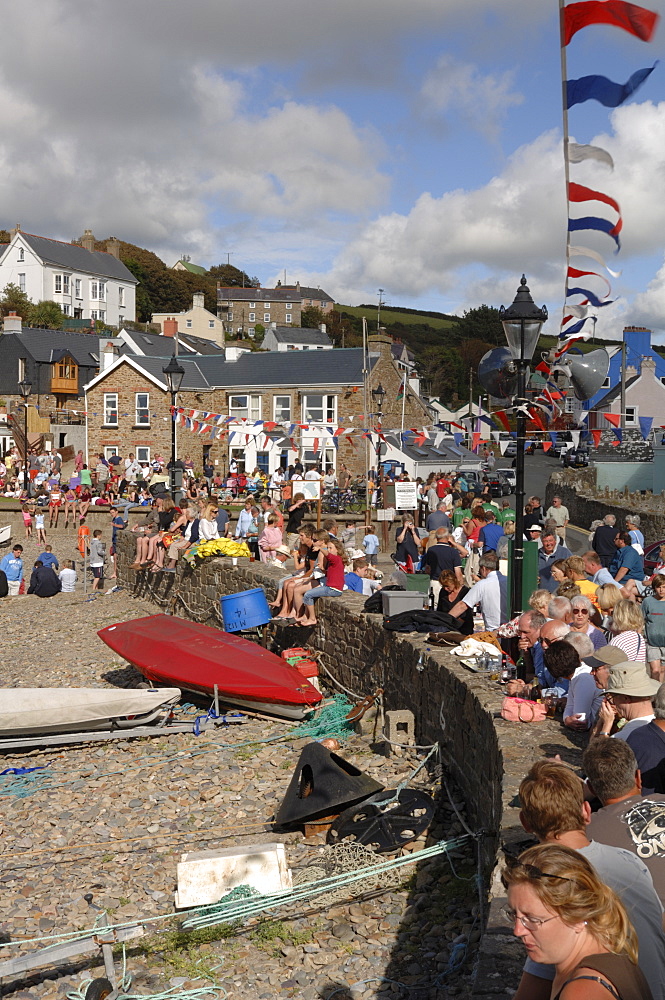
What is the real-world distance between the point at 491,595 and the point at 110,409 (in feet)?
112

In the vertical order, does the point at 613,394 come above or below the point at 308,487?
above

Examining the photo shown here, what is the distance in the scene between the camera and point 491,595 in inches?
360

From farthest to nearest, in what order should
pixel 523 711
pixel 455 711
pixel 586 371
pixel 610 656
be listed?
pixel 586 371, pixel 455 711, pixel 523 711, pixel 610 656

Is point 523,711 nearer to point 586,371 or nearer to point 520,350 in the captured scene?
point 520,350

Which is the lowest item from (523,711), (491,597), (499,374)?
(523,711)

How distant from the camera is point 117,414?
4069cm

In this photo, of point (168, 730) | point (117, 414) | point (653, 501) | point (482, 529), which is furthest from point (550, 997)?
point (117, 414)

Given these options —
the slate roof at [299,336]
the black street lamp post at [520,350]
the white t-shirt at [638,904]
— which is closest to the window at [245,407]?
the black street lamp post at [520,350]

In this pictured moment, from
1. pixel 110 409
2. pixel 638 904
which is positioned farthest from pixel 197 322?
pixel 638 904

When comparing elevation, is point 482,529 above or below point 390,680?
above

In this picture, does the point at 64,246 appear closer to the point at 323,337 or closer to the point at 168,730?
the point at 323,337

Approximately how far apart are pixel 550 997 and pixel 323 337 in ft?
271

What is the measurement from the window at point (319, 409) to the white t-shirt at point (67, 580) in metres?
18.7

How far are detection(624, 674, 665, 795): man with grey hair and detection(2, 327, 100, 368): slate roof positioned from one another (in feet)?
155
